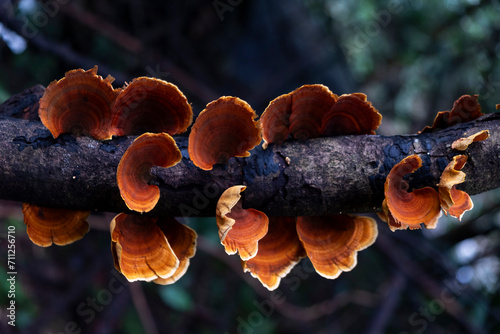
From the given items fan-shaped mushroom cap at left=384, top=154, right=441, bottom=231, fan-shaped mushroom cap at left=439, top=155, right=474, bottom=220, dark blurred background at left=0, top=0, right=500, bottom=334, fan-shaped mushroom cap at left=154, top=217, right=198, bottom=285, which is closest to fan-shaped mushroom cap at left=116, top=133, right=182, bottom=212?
fan-shaped mushroom cap at left=154, top=217, right=198, bottom=285

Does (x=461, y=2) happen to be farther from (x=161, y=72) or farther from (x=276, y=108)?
(x=276, y=108)

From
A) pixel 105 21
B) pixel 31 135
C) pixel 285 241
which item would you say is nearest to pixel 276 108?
pixel 285 241

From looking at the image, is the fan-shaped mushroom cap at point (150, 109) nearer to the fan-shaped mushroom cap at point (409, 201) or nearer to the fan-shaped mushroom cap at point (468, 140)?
the fan-shaped mushroom cap at point (409, 201)

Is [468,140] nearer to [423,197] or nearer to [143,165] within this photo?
[423,197]

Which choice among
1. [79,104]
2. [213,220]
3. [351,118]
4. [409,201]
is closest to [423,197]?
[409,201]

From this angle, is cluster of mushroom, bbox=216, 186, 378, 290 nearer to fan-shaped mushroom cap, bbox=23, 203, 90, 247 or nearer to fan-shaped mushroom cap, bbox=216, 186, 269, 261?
fan-shaped mushroom cap, bbox=216, 186, 269, 261

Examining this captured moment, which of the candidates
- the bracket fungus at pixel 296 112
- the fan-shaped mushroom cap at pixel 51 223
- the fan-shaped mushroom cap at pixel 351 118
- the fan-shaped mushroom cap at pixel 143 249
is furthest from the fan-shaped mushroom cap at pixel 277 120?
the fan-shaped mushroom cap at pixel 51 223
